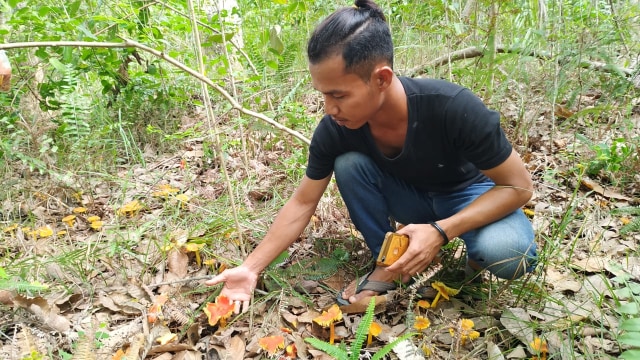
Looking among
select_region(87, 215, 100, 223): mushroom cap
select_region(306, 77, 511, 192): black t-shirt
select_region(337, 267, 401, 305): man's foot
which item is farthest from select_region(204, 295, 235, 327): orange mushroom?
select_region(87, 215, 100, 223): mushroom cap

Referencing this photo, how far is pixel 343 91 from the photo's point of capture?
1.81 meters

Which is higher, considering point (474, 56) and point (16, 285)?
point (474, 56)

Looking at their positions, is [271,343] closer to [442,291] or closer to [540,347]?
[442,291]

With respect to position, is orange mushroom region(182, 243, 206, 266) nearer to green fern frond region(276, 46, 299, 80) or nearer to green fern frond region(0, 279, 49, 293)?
green fern frond region(0, 279, 49, 293)

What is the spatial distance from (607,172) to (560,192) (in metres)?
0.36

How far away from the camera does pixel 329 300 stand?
7.50ft

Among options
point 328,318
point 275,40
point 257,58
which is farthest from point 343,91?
point 257,58

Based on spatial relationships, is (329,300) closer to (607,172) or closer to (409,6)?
(607,172)

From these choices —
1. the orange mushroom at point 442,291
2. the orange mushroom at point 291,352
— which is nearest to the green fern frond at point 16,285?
the orange mushroom at point 291,352

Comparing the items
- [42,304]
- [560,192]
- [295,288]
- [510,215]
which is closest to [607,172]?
[560,192]

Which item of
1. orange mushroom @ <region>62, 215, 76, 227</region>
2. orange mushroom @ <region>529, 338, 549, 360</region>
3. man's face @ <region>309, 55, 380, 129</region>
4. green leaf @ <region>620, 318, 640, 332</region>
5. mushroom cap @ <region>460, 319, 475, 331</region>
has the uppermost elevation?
man's face @ <region>309, 55, 380, 129</region>

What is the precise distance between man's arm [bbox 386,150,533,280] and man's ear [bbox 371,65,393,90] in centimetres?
59

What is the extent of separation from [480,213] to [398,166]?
443 millimetres

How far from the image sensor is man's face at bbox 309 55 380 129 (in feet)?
5.85
